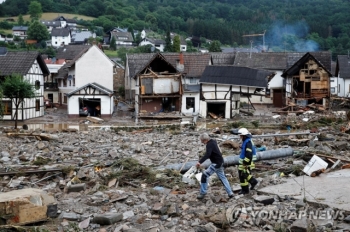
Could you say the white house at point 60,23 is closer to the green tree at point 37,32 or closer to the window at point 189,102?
the green tree at point 37,32

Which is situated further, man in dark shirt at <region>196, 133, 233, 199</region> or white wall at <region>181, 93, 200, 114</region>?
white wall at <region>181, 93, 200, 114</region>

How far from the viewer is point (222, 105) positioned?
39469mm

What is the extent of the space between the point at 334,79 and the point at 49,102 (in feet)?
101

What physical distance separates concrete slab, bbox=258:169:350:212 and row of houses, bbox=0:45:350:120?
25272 millimetres

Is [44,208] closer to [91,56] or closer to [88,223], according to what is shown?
[88,223]

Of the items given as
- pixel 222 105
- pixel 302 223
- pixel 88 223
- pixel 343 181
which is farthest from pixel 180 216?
pixel 222 105

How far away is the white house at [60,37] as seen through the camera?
111312 mm

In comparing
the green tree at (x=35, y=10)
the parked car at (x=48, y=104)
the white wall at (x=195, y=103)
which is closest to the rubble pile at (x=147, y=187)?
the white wall at (x=195, y=103)

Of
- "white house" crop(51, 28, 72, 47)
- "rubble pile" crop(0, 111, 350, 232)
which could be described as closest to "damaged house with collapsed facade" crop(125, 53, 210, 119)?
"rubble pile" crop(0, 111, 350, 232)

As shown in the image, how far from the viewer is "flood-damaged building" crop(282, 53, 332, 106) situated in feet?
143

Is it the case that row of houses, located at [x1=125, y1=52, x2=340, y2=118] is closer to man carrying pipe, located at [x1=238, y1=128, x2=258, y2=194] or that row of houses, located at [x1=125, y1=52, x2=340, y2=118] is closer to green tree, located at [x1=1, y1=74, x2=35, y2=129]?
green tree, located at [x1=1, y1=74, x2=35, y2=129]

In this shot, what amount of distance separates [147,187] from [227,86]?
27104 mm

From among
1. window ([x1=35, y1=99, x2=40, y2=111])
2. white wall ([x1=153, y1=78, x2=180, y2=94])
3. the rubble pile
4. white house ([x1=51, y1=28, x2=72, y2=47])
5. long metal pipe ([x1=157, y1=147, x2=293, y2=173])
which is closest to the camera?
the rubble pile

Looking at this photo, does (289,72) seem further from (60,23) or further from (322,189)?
(60,23)
